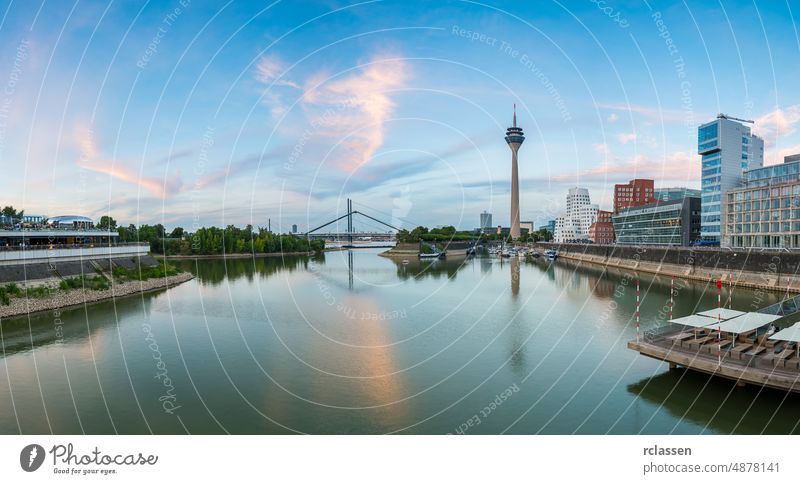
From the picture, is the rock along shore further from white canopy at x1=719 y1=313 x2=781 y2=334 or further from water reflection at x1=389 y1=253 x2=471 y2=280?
white canopy at x1=719 y1=313 x2=781 y2=334

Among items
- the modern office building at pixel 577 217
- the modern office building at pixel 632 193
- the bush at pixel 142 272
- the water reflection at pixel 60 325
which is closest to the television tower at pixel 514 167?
the modern office building at pixel 577 217

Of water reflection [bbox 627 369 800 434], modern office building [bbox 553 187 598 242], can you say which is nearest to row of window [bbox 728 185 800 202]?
water reflection [bbox 627 369 800 434]

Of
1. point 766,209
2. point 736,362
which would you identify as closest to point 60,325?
point 736,362

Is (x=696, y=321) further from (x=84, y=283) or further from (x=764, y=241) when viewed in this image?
(x=764, y=241)

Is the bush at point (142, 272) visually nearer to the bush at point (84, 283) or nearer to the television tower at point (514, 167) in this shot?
the bush at point (84, 283)

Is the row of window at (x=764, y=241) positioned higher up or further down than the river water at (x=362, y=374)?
higher up
